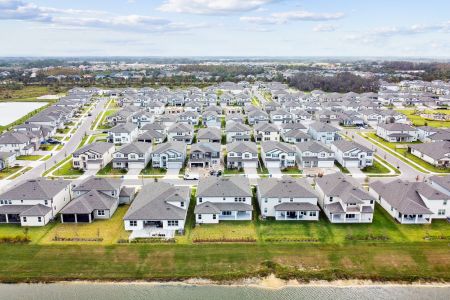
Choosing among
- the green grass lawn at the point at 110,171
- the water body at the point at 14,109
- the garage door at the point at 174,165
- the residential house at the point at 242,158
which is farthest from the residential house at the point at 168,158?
the water body at the point at 14,109

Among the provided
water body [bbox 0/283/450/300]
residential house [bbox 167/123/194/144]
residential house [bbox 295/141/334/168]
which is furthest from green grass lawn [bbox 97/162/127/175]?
residential house [bbox 295/141/334/168]

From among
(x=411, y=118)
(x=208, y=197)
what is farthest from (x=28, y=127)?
(x=411, y=118)

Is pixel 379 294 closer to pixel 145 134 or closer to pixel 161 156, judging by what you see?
pixel 161 156

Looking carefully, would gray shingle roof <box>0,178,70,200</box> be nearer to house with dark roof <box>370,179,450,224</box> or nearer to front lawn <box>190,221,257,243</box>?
front lawn <box>190,221,257,243</box>

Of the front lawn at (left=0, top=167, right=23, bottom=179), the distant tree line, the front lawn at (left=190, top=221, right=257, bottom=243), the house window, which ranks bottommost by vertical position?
the front lawn at (left=190, top=221, right=257, bottom=243)

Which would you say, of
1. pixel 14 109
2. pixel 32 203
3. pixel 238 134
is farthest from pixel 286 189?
pixel 14 109
